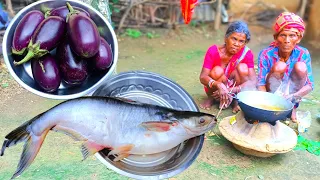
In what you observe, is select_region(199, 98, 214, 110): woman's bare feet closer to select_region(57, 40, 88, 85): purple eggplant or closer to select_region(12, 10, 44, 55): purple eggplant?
select_region(57, 40, 88, 85): purple eggplant

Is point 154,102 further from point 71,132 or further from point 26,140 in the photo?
point 26,140

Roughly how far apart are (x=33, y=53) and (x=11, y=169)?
Result: 154cm

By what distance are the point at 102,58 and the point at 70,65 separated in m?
0.14

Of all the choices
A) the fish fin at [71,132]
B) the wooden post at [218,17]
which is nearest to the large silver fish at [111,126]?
the fish fin at [71,132]

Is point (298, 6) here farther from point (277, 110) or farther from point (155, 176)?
point (155, 176)

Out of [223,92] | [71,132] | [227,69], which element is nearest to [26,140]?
[71,132]

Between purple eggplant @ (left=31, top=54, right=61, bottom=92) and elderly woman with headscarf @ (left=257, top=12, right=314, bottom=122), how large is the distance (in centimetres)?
233

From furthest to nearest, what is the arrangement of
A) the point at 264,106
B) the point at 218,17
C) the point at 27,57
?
the point at 218,17, the point at 264,106, the point at 27,57

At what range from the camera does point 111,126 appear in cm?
158

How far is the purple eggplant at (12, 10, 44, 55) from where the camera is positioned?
1.53 m

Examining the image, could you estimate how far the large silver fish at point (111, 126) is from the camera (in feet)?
5.06

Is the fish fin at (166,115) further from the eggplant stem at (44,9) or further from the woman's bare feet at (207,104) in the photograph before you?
the woman's bare feet at (207,104)

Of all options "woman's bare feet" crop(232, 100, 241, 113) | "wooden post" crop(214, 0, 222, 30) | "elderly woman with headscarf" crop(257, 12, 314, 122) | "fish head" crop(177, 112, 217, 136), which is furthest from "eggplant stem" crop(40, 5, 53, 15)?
"wooden post" crop(214, 0, 222, 30)

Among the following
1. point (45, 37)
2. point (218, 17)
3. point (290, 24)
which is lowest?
point (218, 17)
